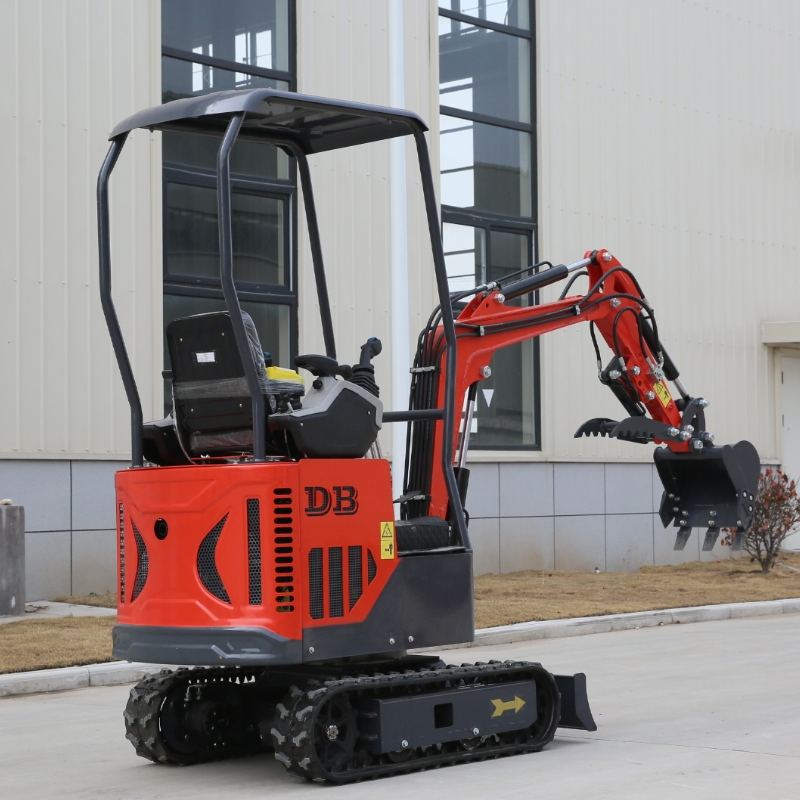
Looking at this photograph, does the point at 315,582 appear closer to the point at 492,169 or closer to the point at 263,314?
the point at 263,314

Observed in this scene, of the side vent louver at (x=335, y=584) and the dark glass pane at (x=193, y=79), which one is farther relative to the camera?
the dark glass pane at (x=193, y=79)

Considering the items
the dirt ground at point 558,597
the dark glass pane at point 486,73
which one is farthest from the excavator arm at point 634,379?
the dark glass pane at point 486,73

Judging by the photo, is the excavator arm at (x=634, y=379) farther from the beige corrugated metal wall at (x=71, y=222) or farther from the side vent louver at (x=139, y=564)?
the beige corrugated metal wall at (x=71, y=222)

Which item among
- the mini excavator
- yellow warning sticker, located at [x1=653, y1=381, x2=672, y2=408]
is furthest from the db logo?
yellow warning sticker, located at [x1=653, y1=381, x2=672, y2=408]

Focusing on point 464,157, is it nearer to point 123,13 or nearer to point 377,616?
point 123,13

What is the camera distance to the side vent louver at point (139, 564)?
806 cm

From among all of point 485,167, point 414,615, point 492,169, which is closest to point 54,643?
point 414,615

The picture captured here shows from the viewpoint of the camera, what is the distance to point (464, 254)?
69.8 ft

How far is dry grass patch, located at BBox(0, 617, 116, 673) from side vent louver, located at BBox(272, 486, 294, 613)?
4.96 metres

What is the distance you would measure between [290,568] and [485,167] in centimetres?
1476

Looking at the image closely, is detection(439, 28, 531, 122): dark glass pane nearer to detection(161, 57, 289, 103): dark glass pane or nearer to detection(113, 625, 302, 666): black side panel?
detection(161, 57, 289, 103): dark glass pane

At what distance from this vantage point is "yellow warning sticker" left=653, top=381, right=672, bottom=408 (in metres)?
10.7

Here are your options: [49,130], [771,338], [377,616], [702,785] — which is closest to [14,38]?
[49,130]

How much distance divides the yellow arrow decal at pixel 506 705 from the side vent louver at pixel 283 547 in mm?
1464
